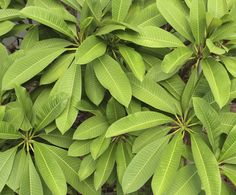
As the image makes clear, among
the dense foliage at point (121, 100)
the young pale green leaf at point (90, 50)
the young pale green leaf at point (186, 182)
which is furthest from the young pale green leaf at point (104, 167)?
the young pale green leaf at point (90, 50)

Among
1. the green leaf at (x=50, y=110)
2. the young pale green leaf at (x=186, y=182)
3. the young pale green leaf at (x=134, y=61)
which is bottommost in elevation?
the young pale green leaf at (x=186, y=182)

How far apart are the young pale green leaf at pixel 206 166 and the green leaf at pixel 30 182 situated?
48 centimetres

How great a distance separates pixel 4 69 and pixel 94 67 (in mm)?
289

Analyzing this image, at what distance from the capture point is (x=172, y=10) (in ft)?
4.10

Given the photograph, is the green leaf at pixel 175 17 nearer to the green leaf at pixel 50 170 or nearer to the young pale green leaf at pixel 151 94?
the young pale green leaf at pixel 151 94

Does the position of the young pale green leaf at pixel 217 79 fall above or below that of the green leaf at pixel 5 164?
above

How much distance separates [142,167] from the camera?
117 centimetres

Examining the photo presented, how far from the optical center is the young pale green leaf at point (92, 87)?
1.21m

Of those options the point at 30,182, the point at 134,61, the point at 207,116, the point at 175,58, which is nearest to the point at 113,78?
the point at 134,61

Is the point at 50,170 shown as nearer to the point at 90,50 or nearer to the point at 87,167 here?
the point at 87,167

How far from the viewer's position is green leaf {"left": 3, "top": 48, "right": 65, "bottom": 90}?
119 cm

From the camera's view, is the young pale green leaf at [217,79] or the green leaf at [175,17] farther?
the green leaf at [175,17]

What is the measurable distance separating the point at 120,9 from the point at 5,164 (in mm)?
600

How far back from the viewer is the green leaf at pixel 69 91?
1188 mm
